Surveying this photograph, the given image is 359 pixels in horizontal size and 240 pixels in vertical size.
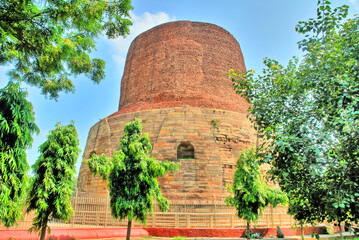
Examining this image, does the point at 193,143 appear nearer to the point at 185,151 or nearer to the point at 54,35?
the point at 185,151

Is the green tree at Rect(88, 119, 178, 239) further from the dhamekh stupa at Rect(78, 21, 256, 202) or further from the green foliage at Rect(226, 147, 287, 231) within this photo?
the dhamekh stupa at Rect(78, 21, 256, 202)

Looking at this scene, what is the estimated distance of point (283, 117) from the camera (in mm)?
4168

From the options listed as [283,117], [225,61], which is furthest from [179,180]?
[225,61]

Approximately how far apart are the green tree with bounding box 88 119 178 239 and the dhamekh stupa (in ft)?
13.2

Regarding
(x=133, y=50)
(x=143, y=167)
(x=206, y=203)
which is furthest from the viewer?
(x=133, y=50)

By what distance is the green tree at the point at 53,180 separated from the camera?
6027 millimetres

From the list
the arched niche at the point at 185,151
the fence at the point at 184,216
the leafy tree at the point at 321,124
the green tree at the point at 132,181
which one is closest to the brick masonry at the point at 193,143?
the arched niche at the point at 185,151

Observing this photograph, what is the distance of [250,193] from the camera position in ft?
28.3

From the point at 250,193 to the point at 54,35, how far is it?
23.3ft

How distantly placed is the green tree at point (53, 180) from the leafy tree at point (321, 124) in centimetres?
459

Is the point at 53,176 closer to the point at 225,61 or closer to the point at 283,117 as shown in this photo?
the point at 283,117

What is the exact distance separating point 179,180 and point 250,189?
3588mm

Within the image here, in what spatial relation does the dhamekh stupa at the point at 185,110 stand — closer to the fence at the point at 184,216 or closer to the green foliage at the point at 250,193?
the fence at the point at 184,216

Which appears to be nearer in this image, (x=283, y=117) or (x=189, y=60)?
(x=283, y=117)
